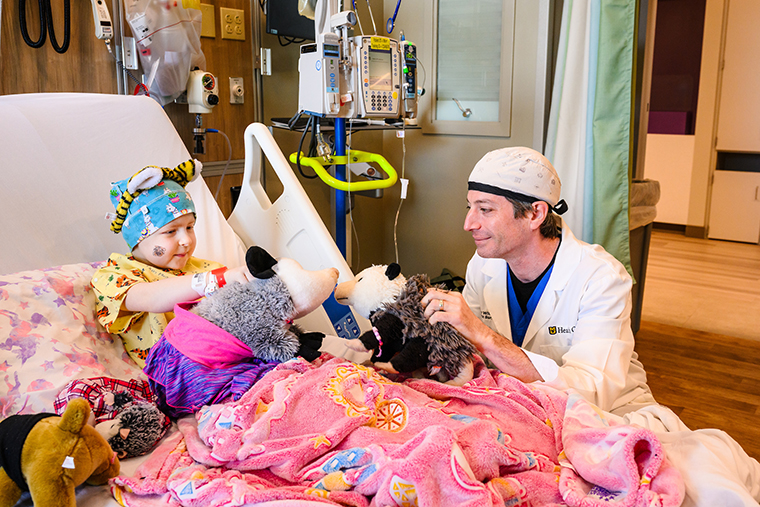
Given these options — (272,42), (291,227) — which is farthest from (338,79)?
(291,227)

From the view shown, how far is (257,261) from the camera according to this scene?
1211 millimetres

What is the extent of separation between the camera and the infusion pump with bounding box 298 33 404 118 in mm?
2438

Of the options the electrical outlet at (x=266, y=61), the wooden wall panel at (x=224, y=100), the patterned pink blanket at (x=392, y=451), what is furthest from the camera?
the electrical outlet at (x=266, y=61)

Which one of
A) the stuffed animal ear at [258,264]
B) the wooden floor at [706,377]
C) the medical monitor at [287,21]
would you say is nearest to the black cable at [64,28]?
the medical monitor at [287,21]

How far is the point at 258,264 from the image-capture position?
3.98 feet

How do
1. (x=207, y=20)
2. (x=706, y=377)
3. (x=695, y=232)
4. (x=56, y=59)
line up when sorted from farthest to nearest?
(x=695, y=232) < (x=706, y=377) < (x=207, y=20) < (x=56, y=59)

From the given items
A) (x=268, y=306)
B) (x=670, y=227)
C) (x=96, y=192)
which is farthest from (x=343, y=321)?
(x=670, y=227)

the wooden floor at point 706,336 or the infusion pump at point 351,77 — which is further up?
the infusion pump at point 351,77

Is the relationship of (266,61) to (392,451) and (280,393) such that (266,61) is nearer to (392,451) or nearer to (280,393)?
(280,393)

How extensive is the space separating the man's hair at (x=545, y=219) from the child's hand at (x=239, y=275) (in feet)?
2.43

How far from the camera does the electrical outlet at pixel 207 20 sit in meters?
2.60

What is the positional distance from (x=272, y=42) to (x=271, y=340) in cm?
212

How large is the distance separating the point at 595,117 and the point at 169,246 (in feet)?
5.88

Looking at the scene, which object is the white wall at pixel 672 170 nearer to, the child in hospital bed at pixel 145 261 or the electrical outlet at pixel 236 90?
the electrical outlet at pixel 236 90
